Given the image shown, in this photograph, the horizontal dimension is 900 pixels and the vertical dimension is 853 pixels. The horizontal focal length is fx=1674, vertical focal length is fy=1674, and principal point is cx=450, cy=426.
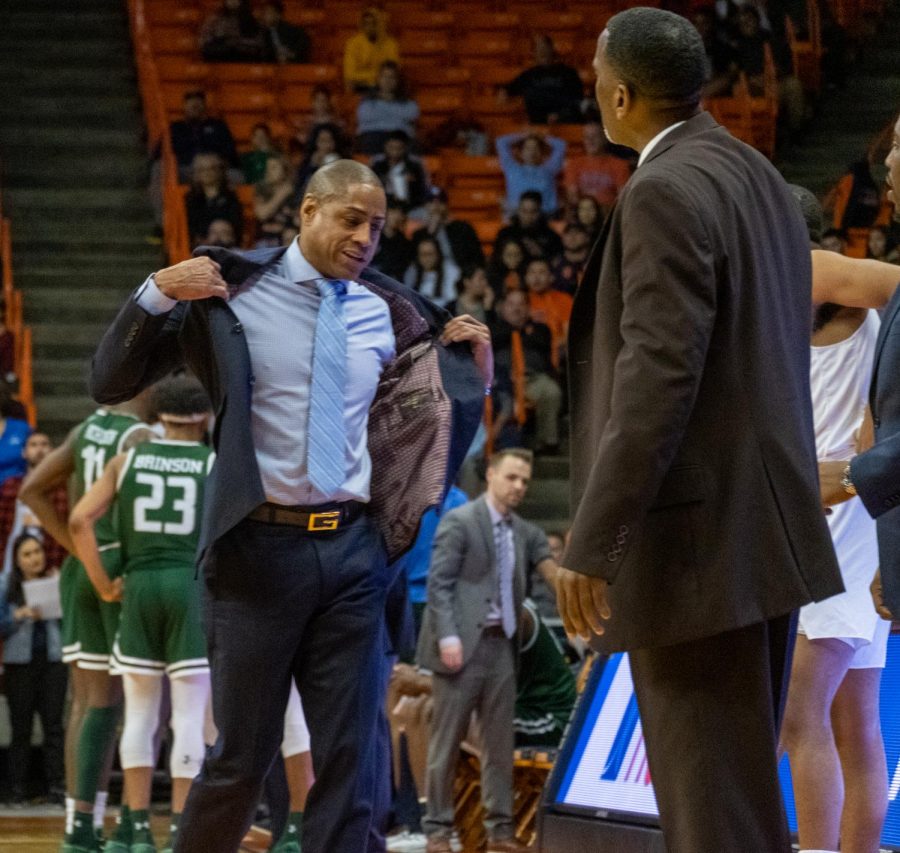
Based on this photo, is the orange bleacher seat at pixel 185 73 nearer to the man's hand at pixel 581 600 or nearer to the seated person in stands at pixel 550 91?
the seated person in stands at pixel 550 91

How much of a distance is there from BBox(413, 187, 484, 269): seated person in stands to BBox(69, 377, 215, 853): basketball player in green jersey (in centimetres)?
704

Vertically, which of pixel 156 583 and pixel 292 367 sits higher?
pixel 292 367

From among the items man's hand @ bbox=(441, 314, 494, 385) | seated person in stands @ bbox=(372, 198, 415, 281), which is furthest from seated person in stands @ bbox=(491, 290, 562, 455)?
man's hand @ bbox=(441, 314, 494, 385)

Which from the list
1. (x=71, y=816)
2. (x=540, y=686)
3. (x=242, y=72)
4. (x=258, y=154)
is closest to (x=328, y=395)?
(x=71, y=816)

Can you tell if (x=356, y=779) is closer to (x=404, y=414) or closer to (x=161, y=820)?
(x=404, y=414)

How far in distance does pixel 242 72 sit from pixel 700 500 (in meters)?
13.4

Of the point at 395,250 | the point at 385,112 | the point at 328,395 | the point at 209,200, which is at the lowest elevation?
the point at 328,395

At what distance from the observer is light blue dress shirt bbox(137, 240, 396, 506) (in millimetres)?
4000

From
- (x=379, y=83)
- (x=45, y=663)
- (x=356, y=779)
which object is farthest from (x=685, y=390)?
(x=379, y=83)

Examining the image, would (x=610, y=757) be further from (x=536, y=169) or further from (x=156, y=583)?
(x=536, y=169)

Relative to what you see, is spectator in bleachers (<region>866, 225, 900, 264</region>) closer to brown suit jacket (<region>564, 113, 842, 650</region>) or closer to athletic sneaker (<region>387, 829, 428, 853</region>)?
athletic sneaker (<region>387, 829, 428, 853</region>)

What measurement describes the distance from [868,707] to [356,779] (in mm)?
1343

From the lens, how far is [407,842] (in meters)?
7.92

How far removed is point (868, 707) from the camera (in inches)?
169
